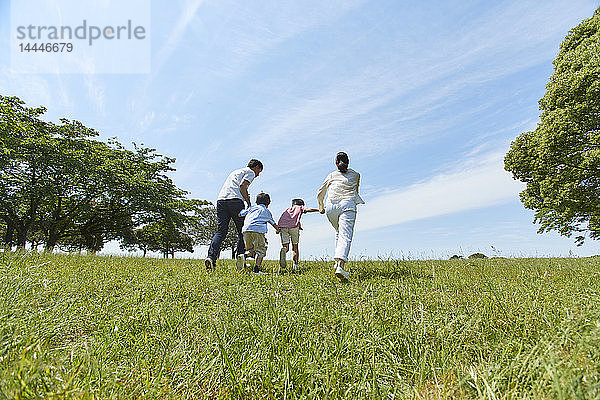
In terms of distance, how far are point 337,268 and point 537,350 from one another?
4161 millimetres

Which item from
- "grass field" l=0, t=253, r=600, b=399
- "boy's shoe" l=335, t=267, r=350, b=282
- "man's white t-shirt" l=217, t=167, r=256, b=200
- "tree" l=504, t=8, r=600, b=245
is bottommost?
"grass field" l=0, t=253, r=600, b=399

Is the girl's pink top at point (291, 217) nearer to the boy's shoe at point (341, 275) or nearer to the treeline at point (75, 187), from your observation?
the boy's shoe at point (341, 275)

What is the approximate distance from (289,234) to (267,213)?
1.37 m

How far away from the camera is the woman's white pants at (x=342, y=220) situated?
697 cm

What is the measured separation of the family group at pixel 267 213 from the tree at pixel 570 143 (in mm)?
14645

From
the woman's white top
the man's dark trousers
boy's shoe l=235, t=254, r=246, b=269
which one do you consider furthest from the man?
the woman's white top

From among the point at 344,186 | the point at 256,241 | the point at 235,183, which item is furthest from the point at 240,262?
the point at 344,186

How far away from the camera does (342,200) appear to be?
24.3 feet

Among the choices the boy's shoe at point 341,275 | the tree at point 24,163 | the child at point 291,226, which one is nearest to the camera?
the boy's shoe at point 341,275

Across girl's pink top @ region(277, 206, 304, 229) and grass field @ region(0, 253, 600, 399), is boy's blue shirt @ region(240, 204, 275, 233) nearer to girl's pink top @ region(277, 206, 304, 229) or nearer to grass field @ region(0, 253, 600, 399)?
girl's pink top @ region(277, 206, 304, 229)

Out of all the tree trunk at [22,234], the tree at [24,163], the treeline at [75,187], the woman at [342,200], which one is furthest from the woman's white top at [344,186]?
the tree trunk at [22,234]

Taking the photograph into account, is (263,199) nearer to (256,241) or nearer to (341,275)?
(256,241)

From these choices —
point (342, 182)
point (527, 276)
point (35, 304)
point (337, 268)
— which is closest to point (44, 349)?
point (35, 304)

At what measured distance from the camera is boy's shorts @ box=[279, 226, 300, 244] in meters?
9.61
